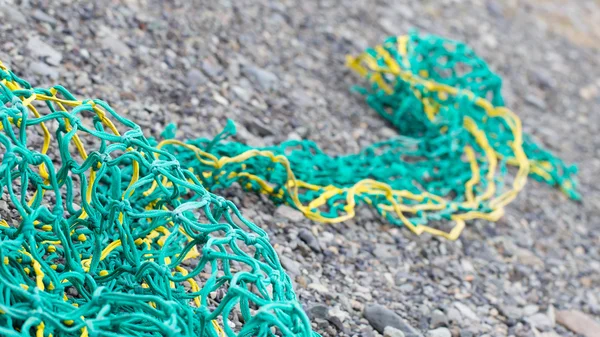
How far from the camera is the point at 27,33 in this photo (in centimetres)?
310

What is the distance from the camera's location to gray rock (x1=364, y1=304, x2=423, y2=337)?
2539 mm

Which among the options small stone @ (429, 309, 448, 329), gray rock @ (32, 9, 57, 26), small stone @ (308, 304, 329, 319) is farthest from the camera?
gray rock @ (32, 9, 57, 26)

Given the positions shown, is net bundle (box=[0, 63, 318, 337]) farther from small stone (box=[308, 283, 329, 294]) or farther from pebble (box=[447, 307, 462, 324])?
pebble (box=[447, 307, 462, 324])

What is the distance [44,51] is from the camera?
3.06 m

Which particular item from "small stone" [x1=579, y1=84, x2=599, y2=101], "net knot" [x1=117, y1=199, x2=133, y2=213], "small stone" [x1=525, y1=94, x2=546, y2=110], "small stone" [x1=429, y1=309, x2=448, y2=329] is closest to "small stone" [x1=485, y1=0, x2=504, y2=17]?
"small stone" [x1=579, y1=84, x2=599, y2=101]

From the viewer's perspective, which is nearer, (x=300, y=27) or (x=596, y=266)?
(x=596, y=266)

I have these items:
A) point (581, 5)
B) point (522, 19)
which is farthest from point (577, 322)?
point (581, 5)

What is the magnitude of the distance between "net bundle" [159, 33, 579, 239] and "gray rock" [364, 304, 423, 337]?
0.43m

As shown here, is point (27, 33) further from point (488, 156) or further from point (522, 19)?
Result: point (522, 19)

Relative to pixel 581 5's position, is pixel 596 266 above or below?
below

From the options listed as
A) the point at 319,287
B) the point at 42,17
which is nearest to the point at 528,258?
the point at 319,287

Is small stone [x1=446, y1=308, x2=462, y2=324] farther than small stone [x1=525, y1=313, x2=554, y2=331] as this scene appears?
No

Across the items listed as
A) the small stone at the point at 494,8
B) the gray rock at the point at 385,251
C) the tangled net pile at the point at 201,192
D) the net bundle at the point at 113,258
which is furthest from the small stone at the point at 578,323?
the small stone at the point at 494,8

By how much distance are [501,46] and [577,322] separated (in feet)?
8.84
